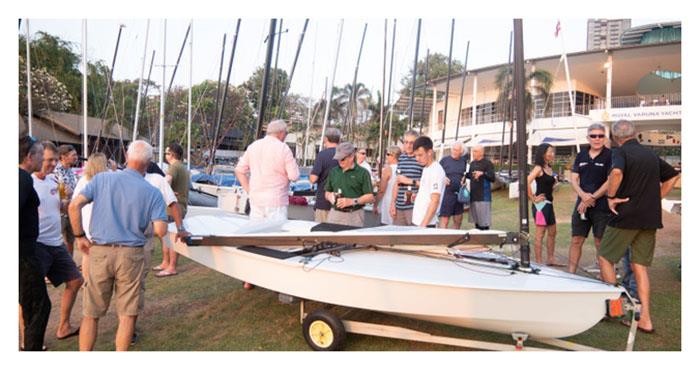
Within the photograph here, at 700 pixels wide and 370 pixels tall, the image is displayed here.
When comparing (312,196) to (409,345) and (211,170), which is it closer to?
(409,345)

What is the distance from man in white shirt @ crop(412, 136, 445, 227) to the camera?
400 centimetres

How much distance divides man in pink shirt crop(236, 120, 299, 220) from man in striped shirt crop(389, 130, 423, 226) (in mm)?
1394

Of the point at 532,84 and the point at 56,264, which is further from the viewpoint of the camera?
the point at 532,84

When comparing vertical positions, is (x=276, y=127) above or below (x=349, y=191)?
above

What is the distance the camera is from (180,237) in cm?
348

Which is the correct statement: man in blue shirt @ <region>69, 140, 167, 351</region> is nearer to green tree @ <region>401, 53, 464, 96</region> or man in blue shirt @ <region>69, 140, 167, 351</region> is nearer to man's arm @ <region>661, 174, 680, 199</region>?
man's arm @ <region>661, 174, 680, 199</region>

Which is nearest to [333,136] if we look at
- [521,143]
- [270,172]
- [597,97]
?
[270,172]

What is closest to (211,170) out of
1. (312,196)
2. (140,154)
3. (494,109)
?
(312,196)

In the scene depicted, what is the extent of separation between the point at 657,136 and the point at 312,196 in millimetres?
27803

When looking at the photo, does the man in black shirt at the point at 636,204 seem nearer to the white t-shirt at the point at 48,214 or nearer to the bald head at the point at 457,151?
the bald head at the point at 457,151

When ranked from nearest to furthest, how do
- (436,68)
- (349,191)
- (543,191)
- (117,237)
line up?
(117,237) < (349,191) < (543,191) < (436,68)

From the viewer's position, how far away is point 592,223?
4785 mm

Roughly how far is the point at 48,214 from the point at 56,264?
0.42m

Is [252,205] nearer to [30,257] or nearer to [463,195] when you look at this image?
[30,257]
